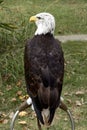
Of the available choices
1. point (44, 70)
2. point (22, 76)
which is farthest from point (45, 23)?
point (22, 76)

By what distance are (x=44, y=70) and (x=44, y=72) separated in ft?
0.07

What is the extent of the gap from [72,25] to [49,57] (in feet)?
23.8

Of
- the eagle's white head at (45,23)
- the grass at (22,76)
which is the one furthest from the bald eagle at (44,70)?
the grass at (22,76)

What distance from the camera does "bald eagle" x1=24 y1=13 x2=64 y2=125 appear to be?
15.2 ft

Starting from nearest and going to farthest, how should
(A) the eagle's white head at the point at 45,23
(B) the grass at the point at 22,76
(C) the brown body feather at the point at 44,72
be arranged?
(C) the brown body feather at the point at 44,72 → (A) the eagle's white head at the point at 45,23 → (B) the grass at the point at 22,76

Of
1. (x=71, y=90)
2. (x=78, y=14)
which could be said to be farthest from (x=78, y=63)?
(x=78, y=14)

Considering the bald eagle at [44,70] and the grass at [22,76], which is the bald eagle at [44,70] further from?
the grass at [22,76]

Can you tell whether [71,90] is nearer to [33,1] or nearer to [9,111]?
→ [9,111]

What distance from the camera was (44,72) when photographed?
4652 mm

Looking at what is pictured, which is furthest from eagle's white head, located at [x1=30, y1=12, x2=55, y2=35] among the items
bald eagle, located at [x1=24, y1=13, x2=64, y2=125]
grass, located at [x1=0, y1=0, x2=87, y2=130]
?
grass, located at [x1=0, y1=0, x2=87, y2=130]

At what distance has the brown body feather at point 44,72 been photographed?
4.64m

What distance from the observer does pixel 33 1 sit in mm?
14766

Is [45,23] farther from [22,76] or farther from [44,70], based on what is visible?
[22,76]

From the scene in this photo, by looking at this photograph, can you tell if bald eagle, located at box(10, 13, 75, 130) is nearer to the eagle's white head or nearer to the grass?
the eagle's white head
